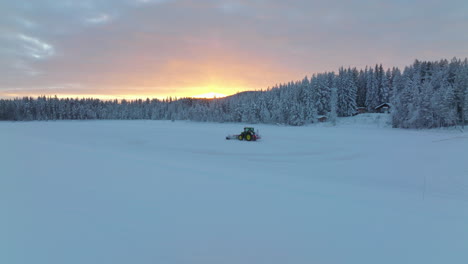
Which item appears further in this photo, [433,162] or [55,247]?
[433,162]

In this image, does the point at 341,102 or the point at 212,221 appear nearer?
the point at 212,221

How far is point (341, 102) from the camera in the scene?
6831 cm

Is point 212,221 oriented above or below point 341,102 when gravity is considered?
below

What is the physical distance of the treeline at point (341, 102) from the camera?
148 feet

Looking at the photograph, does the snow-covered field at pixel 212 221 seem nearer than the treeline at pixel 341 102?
Yes

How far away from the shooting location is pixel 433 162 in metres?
14.6

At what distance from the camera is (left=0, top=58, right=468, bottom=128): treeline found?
45.0m

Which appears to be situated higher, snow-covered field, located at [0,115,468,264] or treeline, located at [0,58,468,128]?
treeline, located at [0,58,468,128]

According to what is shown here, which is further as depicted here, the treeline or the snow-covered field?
the treeline

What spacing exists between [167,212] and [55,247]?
2.15 meters

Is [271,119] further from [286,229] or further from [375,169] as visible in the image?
[286,229]

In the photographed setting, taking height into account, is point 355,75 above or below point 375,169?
above

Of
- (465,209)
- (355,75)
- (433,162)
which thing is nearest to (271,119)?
(355,75)

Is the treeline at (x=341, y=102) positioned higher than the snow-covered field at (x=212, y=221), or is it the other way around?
the treeline at (x=341, y=102)
